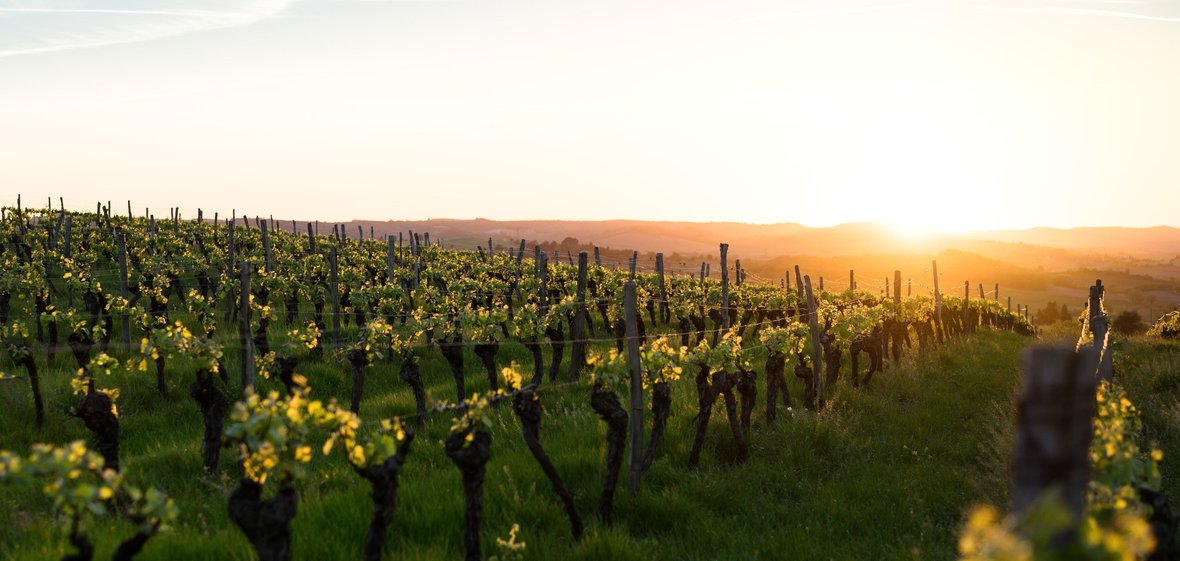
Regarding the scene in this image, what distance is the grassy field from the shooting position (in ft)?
27.7

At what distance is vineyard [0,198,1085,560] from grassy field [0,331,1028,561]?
56mm

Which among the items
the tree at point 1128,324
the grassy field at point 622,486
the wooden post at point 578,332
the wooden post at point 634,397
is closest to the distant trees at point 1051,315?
the tree at point 1128,324

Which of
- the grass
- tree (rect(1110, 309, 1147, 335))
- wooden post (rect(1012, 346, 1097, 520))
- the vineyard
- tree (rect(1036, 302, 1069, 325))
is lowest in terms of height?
tree (rect(1036, 302, 1069, 325))

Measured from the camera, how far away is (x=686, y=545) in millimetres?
9227

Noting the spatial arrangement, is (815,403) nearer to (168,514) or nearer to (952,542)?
(952,542)

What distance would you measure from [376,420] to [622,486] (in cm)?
578

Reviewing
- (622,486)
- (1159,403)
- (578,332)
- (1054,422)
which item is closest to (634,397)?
(622,486)

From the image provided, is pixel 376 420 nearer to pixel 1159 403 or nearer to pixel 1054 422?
pixel 1054 422

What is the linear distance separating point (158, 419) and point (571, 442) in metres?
8.90

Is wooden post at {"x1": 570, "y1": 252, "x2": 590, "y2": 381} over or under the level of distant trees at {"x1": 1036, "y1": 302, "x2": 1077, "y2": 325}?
over

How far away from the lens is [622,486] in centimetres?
1088

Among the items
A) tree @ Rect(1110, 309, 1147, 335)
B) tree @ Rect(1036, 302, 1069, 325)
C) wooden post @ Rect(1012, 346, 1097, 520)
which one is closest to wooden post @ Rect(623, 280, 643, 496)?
wooden post @ Rect(1012, 346, 1097, 520)

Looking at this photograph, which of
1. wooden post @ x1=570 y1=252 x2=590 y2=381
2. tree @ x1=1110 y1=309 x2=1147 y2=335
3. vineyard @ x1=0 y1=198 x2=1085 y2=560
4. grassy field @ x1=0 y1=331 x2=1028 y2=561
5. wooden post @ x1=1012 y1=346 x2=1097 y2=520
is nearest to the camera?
wooden post @ x1=1012 y1=346 x2=1097 y2=520

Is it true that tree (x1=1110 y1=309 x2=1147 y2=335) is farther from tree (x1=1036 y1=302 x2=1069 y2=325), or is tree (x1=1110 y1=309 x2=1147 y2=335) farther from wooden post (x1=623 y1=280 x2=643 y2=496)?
wooden post (x1=623 y1=280 x2=643 y2=496)
